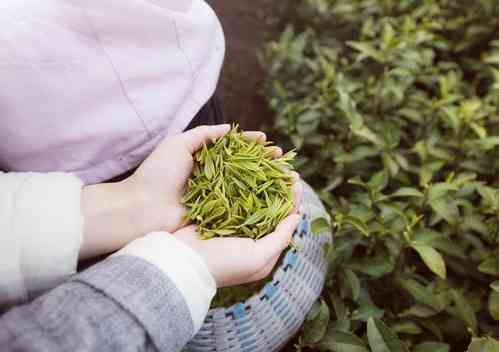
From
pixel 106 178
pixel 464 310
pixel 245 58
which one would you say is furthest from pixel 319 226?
pixel 245 58

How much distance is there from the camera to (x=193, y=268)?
88cm

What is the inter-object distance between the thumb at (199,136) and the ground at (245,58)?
1.24 meters

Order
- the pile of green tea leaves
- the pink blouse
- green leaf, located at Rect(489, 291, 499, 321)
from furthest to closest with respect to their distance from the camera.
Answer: green leaf, located at Rect(489, 291, 499, 321)
the pile of green tea leaves
the pink blouse

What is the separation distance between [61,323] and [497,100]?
1.56 metres

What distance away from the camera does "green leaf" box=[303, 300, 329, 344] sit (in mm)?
1134

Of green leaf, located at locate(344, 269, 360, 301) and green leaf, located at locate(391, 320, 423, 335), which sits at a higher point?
green leaf, located at locate(344, 269, 360, 301)

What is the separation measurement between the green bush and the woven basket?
52 mm

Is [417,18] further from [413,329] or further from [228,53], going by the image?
[413,329]

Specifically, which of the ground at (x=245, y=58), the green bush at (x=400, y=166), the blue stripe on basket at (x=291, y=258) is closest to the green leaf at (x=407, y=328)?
the green bush at (x=400, y=166)

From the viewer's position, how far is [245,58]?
2752 millimetres

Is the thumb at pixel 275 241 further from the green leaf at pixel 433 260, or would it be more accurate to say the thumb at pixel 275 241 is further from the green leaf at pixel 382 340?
the green leaf at pixel 433 260

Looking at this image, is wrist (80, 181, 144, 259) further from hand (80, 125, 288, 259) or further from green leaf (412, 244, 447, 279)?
green leaf (412, 244, 447, 279)

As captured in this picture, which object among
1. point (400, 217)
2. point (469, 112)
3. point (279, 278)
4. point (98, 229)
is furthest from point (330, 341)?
point (469, 112)

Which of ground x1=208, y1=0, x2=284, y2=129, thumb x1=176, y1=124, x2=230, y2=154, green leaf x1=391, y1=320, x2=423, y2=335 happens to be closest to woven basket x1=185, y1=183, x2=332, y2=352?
green leaf x1=391, y1=320, x2=423, y2=335
